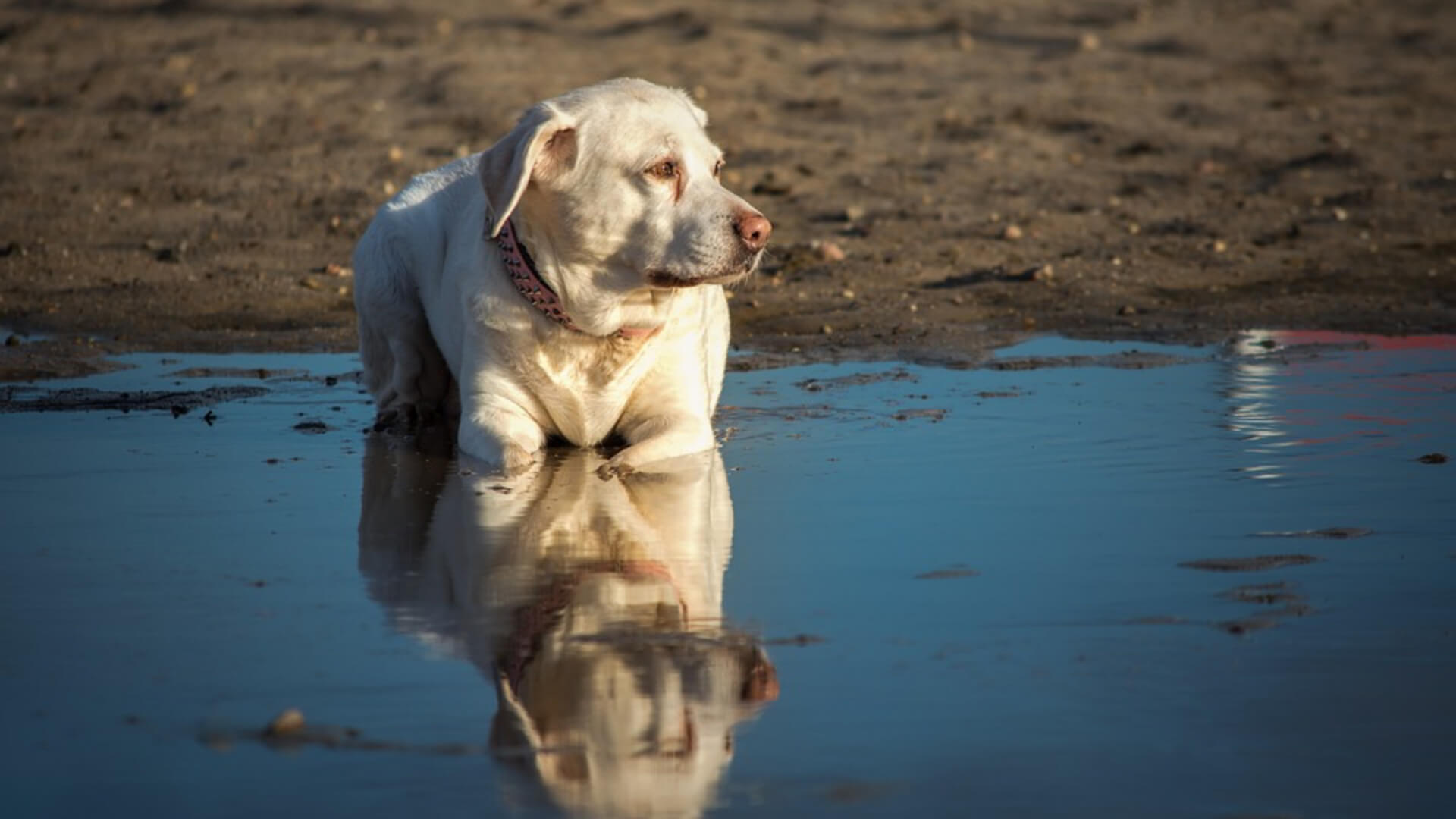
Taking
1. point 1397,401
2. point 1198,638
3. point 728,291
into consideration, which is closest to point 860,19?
point 728,291

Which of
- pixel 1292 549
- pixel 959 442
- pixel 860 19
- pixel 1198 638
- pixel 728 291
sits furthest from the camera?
pixel 860 19

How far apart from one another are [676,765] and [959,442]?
285 cm

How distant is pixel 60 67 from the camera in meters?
13.1

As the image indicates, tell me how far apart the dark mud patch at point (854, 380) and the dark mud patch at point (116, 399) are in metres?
1.86

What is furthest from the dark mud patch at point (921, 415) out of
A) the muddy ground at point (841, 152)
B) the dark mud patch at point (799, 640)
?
the dark mud patch at point (799, 640)

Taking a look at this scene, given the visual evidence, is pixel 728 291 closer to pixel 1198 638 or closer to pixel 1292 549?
pixel 1292 549

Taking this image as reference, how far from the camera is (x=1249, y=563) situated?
4.04m

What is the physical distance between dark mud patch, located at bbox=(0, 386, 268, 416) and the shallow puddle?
0.20 metres

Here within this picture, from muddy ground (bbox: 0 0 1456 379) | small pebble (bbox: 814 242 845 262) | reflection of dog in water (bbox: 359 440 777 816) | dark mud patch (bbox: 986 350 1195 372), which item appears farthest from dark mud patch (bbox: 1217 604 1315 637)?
small pebble (bbox: 814 242 845 262)

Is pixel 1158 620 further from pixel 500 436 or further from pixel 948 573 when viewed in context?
pixel 500 436

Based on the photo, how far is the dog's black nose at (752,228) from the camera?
16.8 ft

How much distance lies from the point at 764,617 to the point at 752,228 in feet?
5.56

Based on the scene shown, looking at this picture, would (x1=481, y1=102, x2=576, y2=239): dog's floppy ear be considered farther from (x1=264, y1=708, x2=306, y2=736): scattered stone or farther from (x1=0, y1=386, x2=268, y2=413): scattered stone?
(x1=264, y1=708, x2=306, y2=736): scattered stone

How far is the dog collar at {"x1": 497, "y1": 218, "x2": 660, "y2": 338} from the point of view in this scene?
17.9ft
